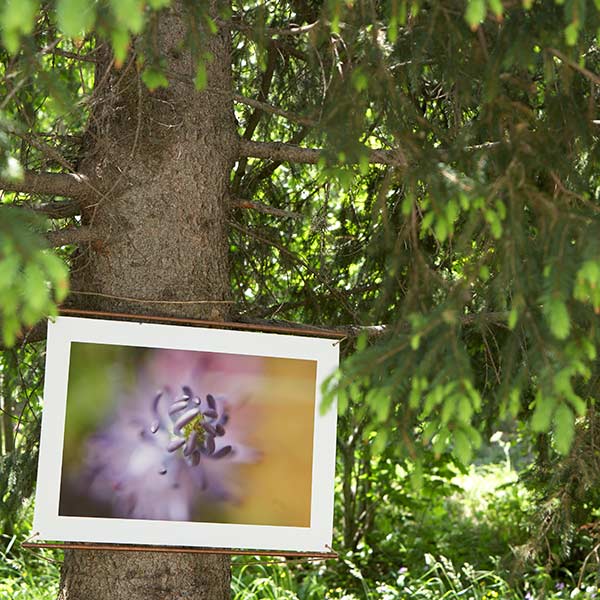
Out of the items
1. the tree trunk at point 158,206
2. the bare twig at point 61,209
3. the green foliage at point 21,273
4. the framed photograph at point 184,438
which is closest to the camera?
the green foliage at point 21,273

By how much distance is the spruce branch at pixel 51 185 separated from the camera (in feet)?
10.1

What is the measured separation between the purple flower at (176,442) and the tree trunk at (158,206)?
0.71 feet

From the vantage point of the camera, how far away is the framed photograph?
9.79ft

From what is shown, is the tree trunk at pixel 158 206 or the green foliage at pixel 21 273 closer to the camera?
the green foliage at pixel 21 273

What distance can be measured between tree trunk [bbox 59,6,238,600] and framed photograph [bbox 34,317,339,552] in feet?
0.62

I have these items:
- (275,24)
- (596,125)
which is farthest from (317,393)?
(275,24)

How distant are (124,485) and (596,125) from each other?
1.87 metres

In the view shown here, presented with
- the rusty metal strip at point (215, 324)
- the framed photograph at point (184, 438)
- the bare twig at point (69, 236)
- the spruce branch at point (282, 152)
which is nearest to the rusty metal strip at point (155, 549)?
the framed photograph at point (184, 438)

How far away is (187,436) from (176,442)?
41mm

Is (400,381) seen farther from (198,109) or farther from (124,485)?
(198,109)

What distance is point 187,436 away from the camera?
10.2ft

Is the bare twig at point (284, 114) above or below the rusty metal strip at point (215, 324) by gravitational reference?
above

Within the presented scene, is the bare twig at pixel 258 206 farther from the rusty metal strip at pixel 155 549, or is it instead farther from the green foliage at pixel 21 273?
the green foliage at pixel 21 273

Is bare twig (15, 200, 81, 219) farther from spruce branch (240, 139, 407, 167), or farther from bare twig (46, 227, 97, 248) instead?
spruce branch (240, 139, 407, 167)
